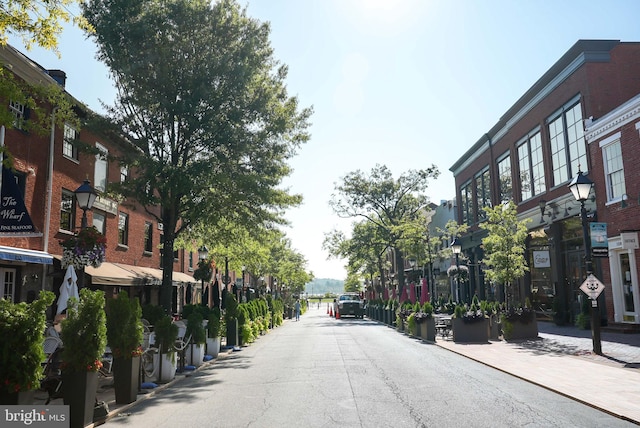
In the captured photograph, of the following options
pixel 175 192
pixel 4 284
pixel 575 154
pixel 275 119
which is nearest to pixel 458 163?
pixel 575 154

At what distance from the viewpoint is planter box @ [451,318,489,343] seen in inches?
758

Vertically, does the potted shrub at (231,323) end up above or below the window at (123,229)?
below

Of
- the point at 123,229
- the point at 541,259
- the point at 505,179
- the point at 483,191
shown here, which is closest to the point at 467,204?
the point at 483,191

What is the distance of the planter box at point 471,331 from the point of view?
19.3 m

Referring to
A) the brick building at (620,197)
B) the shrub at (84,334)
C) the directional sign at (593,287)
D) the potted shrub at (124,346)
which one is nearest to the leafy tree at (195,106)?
the potted shrub at (124,346)

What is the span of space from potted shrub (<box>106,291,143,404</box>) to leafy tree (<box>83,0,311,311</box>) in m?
7.66

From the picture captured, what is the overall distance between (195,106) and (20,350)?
12669 millimetres

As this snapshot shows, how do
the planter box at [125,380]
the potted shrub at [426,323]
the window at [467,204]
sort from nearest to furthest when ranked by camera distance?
the planter box at [125,380], the potted shrub at [426,323], the window at [467,204]

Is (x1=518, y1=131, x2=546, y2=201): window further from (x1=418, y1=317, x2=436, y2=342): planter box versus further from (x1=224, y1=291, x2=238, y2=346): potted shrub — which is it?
(x1=224, y1=291, x2=238, y2=346): potted shrub

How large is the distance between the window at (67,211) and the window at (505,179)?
79.1 ft

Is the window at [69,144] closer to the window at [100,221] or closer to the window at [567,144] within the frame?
the window at [100,221]

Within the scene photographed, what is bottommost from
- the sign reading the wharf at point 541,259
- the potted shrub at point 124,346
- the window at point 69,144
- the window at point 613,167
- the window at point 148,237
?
the potted shrub at point 124,346

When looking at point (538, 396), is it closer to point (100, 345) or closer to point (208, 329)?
point (100, 345)

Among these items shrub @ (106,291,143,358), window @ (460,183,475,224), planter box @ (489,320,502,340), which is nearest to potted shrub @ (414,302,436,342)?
planter box @ (489,320,502,340)
